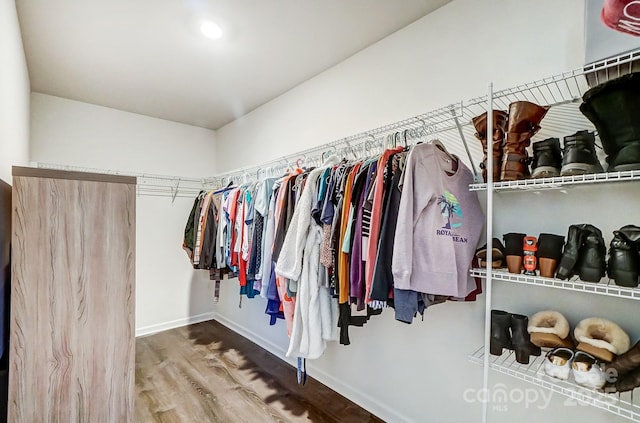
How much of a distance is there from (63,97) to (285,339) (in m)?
3.18

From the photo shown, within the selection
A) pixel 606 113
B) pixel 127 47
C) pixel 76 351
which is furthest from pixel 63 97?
pixel 606 113

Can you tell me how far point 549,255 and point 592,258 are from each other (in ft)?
0.38

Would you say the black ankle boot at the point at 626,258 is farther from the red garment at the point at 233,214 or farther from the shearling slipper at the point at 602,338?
the red garment at the point at 233,214

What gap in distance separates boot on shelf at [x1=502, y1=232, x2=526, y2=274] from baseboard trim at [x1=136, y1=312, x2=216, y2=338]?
141 inches

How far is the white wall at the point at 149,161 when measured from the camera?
292 cm

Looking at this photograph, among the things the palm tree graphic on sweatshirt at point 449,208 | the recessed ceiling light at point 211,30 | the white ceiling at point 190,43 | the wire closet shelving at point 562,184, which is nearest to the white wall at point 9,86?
the white ceiling at point 190,43

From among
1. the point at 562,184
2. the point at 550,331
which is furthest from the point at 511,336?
the point at 562,184

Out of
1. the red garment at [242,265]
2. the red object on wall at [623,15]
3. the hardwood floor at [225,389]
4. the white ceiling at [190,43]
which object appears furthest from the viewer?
the red garment at [242,265]

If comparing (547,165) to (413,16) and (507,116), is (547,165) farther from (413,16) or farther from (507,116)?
(413,16)

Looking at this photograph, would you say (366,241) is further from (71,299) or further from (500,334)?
(71,299)

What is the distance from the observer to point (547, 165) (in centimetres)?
108

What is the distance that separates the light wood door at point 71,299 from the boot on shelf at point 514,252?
172 centimetres

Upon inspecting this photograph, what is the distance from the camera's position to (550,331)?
1.09 metres

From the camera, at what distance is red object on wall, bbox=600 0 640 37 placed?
660 millimetres
